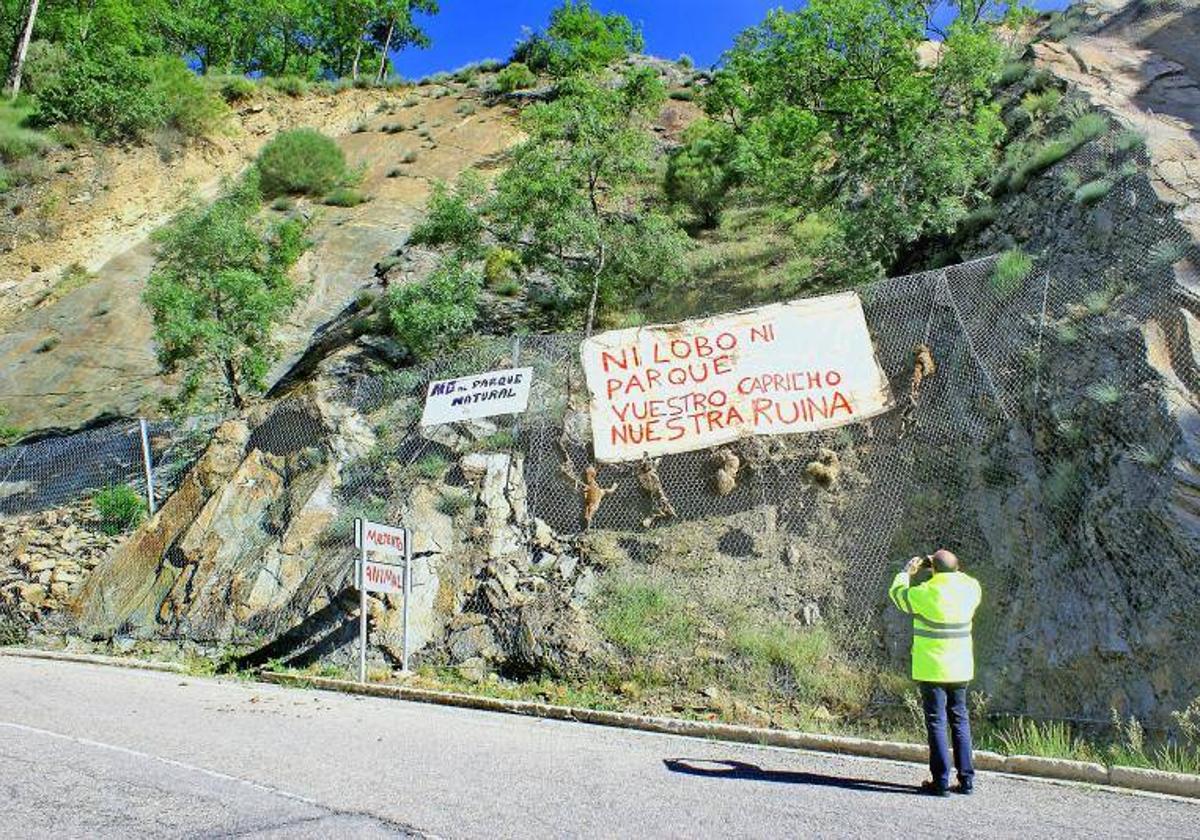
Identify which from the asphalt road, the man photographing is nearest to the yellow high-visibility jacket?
the man photographing

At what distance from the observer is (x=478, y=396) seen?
12062 mm

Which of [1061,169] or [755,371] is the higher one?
[1061,169]

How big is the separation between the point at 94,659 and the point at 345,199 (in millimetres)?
21622

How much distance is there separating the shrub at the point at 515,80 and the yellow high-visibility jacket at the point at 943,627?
37428 millimetres

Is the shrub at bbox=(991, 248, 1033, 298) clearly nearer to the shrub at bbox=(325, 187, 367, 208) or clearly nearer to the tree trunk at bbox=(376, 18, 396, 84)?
the shrub at bbox=(325, 187, 367, 208)

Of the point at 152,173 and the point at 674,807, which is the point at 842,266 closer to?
the point at 674,807

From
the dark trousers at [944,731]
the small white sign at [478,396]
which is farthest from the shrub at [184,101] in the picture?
→ the dark trousers at [944,731]

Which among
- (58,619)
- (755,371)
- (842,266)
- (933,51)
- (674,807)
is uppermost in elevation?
(933,51)

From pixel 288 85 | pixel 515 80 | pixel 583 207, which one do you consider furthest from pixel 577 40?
pixel 583 207

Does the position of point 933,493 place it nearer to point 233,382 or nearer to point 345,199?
point 233,382

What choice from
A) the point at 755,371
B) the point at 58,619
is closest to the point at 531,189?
the point at 755,371

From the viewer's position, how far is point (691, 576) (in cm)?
1021

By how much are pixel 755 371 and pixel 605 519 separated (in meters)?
2.50

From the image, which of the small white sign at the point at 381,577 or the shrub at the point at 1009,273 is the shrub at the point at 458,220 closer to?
the small white sign at the point at 381,577
